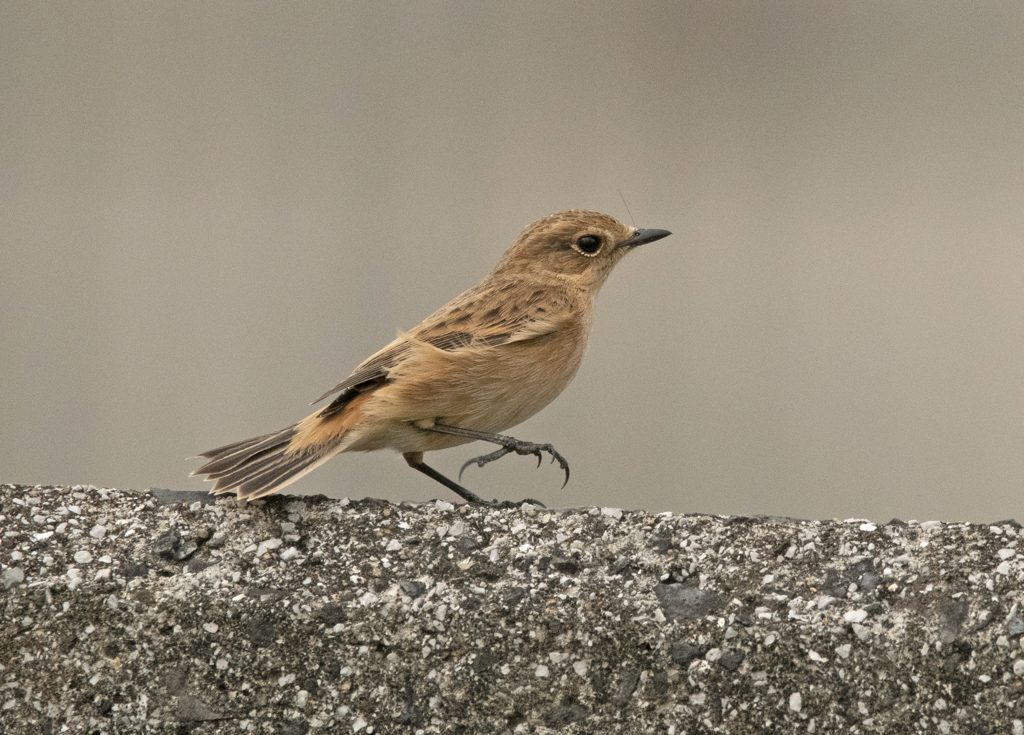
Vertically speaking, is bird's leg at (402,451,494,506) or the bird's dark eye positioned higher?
the bird's dark eye

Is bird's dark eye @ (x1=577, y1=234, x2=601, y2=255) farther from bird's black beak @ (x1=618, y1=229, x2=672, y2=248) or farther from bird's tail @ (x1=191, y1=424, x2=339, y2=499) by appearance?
bird's tail @ (x1=191, y1=424, x2=339, y2=499)

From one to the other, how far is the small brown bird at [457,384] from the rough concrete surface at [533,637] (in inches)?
27.1

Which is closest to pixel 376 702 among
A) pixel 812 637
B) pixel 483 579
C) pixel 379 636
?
pixel 379 636

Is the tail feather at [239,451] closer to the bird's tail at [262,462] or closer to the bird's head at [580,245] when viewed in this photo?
the bird's tail at [262,462]

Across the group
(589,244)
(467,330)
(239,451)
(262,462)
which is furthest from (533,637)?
(589,244)

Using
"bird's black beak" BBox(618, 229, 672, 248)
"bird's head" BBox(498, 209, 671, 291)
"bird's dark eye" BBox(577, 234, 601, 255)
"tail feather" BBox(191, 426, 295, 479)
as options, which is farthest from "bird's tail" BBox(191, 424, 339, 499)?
"bird's black beak" BBox(618, 229, 672, 248)

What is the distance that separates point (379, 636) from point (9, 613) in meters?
0.90

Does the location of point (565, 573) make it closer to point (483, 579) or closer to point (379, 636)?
point (483, 579)

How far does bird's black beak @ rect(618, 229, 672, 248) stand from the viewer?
15.5ft

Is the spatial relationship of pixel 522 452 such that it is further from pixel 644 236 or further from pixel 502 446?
pixel 644 236

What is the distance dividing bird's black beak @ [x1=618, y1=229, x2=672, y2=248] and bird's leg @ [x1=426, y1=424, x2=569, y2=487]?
1.24 metres

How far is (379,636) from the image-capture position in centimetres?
263

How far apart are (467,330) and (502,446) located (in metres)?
0.52

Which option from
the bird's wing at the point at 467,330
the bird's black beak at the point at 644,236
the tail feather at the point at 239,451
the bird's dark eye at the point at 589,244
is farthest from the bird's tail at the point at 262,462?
the bird's black beak at the point at 644,236
